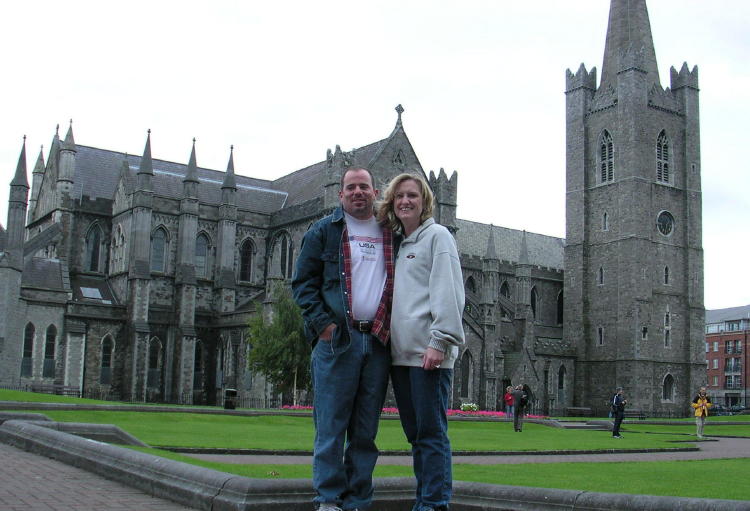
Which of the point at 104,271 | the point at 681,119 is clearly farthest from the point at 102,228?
the point at 681,119

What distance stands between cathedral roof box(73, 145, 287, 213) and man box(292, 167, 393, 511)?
48.3 metres

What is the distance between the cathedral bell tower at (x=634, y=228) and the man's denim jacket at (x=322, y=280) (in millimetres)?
56773

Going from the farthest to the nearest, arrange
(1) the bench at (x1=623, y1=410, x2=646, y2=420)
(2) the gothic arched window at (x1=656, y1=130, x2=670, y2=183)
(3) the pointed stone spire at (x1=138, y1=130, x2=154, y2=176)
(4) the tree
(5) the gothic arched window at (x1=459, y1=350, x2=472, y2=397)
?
1. (2) the gothic arched window at (x1=656, y1=130, x2=670, y2=183)
2. (1) the bench at (x1=623, y1=410, x2=646, y2=420)
3. (5) the gothic arched window at (x1=459, y1=350, x2=472, y2=397)
4. (3) the pointed stone spire at (x1=138, y1=130, x2=154, y2=176)
5. (4) the tree

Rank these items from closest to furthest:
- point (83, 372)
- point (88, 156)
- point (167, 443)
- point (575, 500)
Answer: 1. point (575, 500)
2. point (167, 443)
3. point (83, 372)
4. point (88, 156)

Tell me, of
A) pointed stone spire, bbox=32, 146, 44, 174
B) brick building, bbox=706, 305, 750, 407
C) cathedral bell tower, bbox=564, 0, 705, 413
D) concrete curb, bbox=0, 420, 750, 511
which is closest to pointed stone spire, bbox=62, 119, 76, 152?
pointed stone spire, bbox=32, 146, 44, 174

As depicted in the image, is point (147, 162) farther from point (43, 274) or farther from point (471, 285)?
point (471, 285)

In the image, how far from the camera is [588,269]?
216ft

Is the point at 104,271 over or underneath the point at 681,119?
underneath

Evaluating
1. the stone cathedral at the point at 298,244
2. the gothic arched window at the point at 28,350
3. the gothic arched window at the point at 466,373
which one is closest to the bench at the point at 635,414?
the stone cathedral at the point at 298,244

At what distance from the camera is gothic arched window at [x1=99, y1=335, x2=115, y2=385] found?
47656 mm

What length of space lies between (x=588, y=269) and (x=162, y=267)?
32416mm

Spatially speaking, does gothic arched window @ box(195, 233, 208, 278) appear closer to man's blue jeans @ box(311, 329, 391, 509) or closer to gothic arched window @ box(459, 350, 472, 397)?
gothic arched window @ box(459, 350, 472, 397)

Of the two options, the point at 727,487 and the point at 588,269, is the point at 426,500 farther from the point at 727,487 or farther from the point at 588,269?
the point at 588,269

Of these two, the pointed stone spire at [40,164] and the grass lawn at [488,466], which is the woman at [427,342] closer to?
the grass lawn at [488,466]
